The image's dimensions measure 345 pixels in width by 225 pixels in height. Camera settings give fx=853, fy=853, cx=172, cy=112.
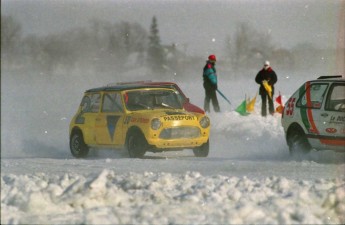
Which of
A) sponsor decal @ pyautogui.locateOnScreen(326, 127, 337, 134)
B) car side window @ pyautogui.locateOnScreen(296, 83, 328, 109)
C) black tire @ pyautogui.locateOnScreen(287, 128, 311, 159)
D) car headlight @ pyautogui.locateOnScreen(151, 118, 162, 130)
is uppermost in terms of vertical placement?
car side window @ pyautogui.locateOnScreen(296, 83, 328, 109)

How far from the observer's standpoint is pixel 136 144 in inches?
606

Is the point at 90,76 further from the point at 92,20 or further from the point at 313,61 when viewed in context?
the point at 313,61

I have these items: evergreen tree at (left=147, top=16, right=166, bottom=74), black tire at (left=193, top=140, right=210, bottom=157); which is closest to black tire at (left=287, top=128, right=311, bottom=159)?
black tire at (left=193, top=140, right=210, bottom=157)

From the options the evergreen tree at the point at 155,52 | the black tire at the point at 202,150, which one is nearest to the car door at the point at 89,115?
the black tire at the point at 202,150

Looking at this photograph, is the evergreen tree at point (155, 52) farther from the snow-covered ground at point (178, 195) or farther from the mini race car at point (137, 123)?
the snow-covered ground at point (178, 195)

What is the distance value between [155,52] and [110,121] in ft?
150

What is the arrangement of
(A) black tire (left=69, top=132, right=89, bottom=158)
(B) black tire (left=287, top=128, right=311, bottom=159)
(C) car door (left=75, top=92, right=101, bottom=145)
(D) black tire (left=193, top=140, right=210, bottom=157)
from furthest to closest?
(A) black tire (left=69, top=132, right=89, bottom=158), (C) car door (left=75, top=92, right=101, bottom=145), (D) black tire (left=193, top=140, right=210, bottom=157), (B) black tire (left=287, top=128, right=311, bottom=159)

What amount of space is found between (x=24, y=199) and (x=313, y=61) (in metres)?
63.4

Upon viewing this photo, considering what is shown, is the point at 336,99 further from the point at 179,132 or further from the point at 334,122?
the point at 179,132

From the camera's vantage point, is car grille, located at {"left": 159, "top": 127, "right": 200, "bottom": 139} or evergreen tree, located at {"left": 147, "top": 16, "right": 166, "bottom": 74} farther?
evergreen tree, located at {"left": 147, "top": 16, "right": 166, "bottom": 74}

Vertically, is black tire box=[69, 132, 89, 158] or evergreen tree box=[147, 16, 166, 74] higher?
evergreen tree box=[147, 16, 166, 74]

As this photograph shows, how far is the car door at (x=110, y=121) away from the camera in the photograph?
1579cm

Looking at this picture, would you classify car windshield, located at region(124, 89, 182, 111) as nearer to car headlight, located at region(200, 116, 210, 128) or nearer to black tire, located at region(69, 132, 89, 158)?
car headlight, located at region(200, 116, 210, 128)

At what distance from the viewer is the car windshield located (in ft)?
52.5
